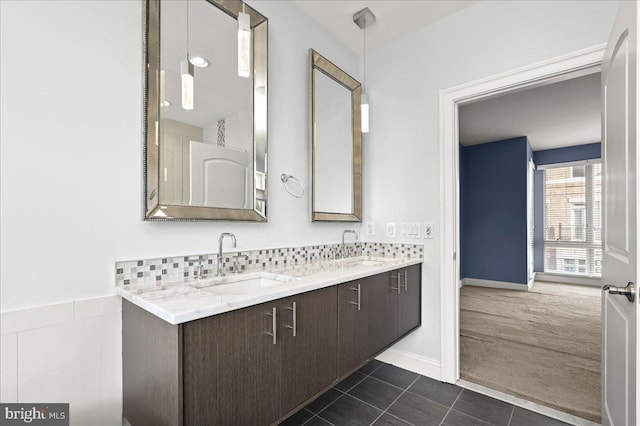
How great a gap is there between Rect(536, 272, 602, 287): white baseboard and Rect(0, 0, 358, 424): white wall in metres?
6.91

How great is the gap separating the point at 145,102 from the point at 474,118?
436cm

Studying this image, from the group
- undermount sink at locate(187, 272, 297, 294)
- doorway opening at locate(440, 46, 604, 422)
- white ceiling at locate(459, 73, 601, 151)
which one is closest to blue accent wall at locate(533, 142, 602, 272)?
white ceiling at locate(459, 73, 601, 151)

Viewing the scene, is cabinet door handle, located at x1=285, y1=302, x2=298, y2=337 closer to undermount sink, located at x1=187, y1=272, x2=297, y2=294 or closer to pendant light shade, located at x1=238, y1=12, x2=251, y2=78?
undermount sink, located at x1=187, y1=272, x2=297, y2=294

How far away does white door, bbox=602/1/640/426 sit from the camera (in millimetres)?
1036

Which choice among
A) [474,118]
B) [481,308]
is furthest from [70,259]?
[474,118]

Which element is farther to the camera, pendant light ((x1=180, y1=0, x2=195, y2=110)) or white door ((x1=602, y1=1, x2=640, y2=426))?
pendant light ((x1=180, y1=0, x2=195, y2=110))

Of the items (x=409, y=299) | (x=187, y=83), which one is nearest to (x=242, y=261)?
(x=187, y=83)

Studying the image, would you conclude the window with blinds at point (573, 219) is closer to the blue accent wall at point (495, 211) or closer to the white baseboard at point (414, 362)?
the blue accent wall at point (495, 211)

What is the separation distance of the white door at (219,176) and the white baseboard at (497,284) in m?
5.18

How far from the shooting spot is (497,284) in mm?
5547

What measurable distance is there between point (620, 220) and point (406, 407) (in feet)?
5.04

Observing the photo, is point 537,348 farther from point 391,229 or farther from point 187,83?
point 187,83

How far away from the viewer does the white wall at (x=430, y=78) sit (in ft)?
6.33

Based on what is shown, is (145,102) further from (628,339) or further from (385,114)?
(628,339)
